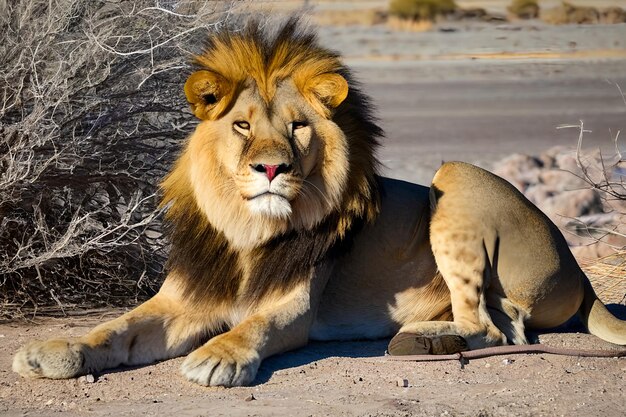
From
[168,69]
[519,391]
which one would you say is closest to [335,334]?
[519,391]

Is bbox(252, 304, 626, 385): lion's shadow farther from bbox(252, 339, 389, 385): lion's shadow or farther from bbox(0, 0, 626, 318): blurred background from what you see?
bbox(0, 0, 626, 318): blurred background

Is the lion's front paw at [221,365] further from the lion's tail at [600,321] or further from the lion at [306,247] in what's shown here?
the lion's tail at [600,321]

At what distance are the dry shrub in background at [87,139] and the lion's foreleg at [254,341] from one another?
2.86ft

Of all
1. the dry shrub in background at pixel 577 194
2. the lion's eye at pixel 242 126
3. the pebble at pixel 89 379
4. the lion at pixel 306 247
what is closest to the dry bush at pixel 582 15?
the dry shrub in background at pixel 577 194

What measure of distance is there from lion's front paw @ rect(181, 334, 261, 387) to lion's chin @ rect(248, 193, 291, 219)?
0.55 meters

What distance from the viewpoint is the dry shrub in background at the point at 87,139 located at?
6.04m

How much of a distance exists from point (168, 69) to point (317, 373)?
5.69 feet

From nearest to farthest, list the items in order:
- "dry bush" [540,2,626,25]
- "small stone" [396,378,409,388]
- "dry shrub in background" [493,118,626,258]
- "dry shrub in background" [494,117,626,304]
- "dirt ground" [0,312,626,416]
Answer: "dirt ground" [0,312,626,416] < "small stone" [396,378,409,388] < "dry shrub in background" [494,117,626,304] < "dry shrub in background" [493,118,626,258] < "dry bush" [540,2,626,25]

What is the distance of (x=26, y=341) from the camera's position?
591 centimetres

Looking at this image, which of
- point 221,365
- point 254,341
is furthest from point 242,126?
point 221,365

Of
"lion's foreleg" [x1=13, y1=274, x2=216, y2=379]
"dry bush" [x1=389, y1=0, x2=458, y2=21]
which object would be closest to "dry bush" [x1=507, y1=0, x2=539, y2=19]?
"dry bush" [x1=389, y1=0, x2=458, y2=21]

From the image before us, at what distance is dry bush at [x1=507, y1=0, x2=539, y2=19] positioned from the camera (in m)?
29.9

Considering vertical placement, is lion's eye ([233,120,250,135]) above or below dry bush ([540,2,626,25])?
above

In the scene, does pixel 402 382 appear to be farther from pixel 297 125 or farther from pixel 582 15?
pixel 582 15
